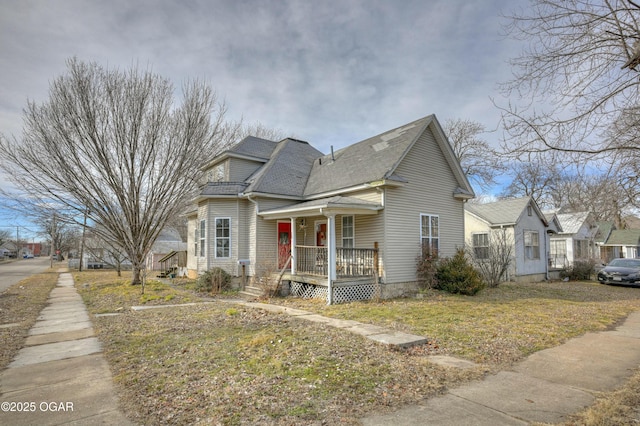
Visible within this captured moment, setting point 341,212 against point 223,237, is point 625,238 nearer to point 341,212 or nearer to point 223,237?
point 341,212

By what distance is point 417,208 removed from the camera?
44.2 ft

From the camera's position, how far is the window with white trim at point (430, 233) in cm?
1357

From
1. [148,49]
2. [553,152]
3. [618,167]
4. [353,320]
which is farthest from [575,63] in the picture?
[148,49]

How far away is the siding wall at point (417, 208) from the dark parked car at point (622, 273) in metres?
9.80

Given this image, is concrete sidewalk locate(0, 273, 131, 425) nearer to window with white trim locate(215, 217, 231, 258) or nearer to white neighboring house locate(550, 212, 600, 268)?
window with white trim locate(215, 217, 231, 258)

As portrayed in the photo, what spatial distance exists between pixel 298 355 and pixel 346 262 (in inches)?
291

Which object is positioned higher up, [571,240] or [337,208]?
[337,208]

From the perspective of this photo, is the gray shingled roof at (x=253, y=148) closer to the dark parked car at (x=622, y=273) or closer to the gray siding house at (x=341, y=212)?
the gray siding house at (x=341, y=212)

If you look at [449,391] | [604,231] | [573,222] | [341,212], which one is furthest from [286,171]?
[604,231]

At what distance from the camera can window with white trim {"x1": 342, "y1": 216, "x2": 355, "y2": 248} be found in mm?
13617

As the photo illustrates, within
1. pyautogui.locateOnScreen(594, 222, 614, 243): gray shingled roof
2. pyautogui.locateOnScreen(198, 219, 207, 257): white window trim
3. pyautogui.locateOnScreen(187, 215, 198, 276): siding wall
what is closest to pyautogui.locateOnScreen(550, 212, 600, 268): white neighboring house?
pyautogui.locateOnScreen(594, 222, 614, 243): gray shingled roof

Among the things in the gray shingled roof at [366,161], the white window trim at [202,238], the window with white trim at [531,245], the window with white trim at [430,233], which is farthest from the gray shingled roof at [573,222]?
the white window trim at [202,238]

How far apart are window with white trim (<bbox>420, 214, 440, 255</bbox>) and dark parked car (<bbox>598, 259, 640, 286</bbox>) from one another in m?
11.4

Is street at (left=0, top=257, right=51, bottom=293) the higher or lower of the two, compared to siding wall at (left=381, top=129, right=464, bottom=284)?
lower
